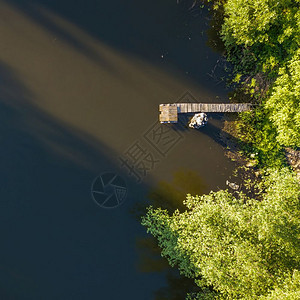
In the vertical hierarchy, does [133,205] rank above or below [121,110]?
below

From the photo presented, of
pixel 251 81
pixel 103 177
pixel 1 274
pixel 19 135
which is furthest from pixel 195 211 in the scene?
pixel 1 274

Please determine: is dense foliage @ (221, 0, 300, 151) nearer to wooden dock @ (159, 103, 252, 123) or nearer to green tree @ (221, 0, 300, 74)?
green tree @ (221, 0, 300, 74)

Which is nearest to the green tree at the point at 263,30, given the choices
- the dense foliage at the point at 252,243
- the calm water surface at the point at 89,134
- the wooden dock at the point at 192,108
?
the calm water surface at the point at 89,134

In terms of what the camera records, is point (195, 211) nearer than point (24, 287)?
Yes

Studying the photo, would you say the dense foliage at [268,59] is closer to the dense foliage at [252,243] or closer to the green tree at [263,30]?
the green tree at [263,30]

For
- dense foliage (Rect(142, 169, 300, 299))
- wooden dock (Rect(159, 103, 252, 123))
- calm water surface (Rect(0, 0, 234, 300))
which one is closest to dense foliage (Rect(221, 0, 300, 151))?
wooden dock (Rect(159, 103, 252, 123))

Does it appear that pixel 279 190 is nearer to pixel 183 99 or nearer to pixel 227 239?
pixel 227 239

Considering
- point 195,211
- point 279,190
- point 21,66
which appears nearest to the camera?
point 279,190
